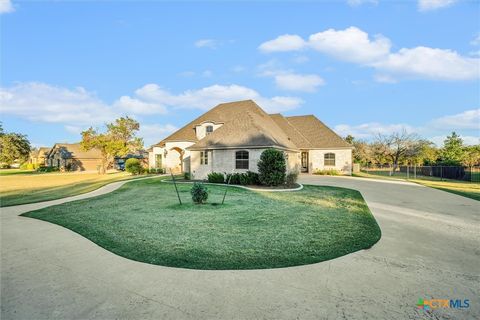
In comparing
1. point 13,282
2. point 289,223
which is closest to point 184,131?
point 289,223

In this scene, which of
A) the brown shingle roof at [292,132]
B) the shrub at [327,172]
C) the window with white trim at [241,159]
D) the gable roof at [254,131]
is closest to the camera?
the window with white trim at [241,159]

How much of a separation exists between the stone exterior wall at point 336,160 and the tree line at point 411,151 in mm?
10930

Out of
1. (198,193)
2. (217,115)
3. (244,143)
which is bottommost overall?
(198,193)

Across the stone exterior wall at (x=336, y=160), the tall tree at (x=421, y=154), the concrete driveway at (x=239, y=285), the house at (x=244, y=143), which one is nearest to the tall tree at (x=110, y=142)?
the house at (x=244, y=143)

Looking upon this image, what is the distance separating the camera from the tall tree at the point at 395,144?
101ft

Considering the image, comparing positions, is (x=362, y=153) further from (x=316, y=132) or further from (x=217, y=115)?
(x=217, y=115)

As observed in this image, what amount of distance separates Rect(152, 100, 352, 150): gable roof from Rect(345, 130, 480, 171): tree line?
1079 centimetres

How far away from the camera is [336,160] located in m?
26.4

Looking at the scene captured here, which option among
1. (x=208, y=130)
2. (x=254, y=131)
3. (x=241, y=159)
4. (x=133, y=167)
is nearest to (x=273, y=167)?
(x=241, y=159)

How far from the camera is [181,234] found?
6.01m

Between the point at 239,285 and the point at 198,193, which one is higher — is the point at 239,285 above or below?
below

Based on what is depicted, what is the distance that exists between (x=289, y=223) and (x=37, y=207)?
10.2m

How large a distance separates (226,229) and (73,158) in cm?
5009

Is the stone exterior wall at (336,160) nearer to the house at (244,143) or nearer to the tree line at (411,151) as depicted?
the house at (244,143)
